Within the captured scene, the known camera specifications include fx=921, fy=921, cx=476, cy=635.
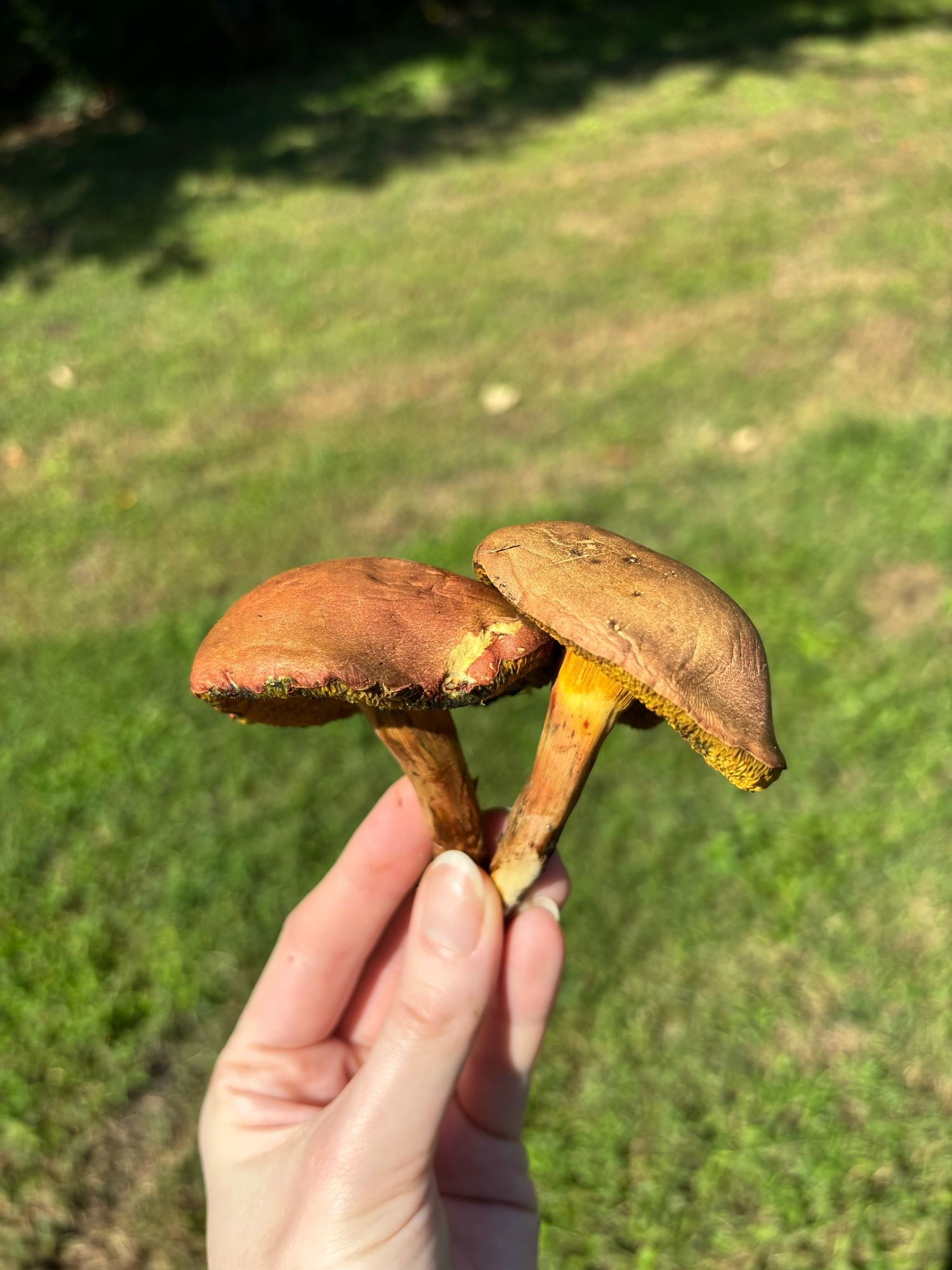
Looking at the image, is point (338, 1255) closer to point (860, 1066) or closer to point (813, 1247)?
point (813, 1247)

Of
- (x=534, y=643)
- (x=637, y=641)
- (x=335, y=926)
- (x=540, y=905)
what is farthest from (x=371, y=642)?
(x=335, y=926)

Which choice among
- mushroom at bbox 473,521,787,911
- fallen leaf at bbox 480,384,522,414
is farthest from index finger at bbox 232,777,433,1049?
fallen leaf at bbox 480,384,522,414

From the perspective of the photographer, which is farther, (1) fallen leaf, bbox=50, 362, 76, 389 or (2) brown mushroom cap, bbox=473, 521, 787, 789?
(1) fallen leaf, bbox=50, 362, 76, 389

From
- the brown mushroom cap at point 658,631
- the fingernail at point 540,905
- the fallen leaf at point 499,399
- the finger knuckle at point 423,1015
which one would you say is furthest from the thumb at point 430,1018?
the fallen leaf at point 499,399

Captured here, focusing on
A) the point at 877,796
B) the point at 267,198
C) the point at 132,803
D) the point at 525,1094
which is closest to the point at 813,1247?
the point at 525,1094

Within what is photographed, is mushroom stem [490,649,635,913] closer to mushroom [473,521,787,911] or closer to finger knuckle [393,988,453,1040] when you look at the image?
mushroom [473,521,787,911]

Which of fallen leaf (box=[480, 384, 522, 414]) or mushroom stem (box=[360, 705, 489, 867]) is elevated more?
mushroom stem (box=[360, 705, 489, 867])

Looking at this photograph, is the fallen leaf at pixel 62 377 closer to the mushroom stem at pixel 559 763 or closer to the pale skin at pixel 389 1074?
the pale skin at pixel 389 1074

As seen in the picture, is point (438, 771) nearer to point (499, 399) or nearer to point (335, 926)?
point (335, 926)
